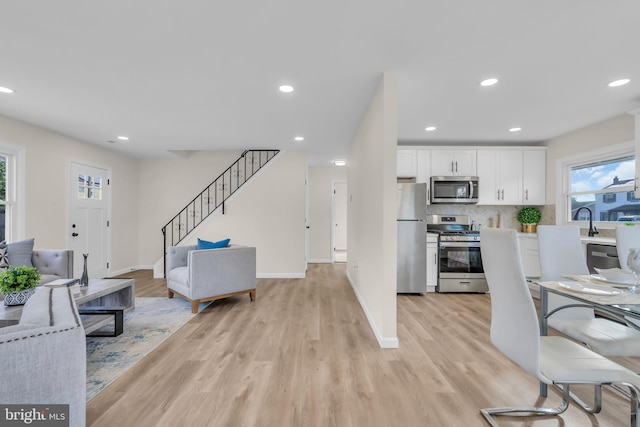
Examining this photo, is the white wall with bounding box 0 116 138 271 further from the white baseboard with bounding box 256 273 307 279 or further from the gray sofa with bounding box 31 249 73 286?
the white baseboard with bounding box 256 273 307 279

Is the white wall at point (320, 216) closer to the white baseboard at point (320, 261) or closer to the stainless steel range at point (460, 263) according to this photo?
the white baseboard at point (320, 261)

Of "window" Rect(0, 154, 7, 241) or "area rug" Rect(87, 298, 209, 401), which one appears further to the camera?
"window" Rect(0, 154, 7, 241)

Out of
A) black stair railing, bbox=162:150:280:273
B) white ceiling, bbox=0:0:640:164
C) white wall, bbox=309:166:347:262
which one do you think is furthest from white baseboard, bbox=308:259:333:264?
white ceiling, bbox=0:0:640:164

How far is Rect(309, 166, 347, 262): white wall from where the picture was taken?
23.9 feet

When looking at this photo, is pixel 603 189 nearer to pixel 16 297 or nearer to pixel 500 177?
pixel 500 177

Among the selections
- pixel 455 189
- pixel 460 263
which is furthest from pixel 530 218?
pixel 460 263

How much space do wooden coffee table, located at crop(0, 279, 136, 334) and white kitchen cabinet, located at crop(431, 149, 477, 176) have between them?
15.0 feet

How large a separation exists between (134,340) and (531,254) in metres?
5.02

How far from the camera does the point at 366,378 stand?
2.10 m

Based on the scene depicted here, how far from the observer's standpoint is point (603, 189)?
3.87 m

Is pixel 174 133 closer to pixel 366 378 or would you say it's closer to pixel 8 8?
pixel 8 8

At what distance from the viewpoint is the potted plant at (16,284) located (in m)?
2.23

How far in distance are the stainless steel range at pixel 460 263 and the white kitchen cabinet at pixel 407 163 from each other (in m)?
1.09

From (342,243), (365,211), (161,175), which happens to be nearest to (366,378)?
(365,211)
